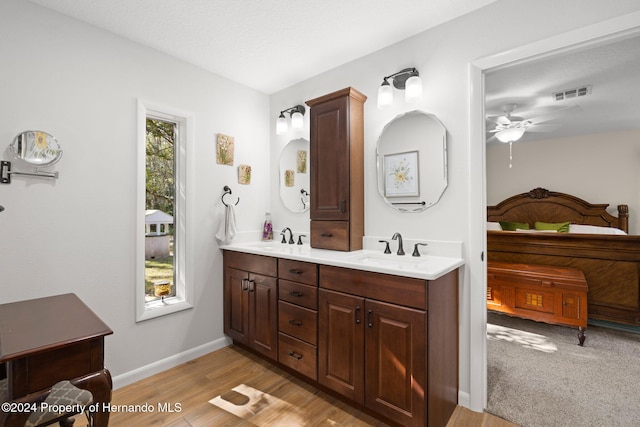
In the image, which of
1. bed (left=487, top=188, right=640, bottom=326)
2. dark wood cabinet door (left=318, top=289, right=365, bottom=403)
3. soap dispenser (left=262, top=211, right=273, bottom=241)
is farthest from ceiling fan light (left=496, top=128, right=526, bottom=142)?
dark wood cabinet door (left=318, top=289, right=365, bottom=403)

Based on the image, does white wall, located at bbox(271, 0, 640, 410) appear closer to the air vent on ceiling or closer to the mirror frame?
the mirror frame

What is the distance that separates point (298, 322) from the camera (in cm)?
209

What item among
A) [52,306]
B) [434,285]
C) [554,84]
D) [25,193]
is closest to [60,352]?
[52,306]

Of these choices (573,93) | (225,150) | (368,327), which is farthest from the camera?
(573,93)

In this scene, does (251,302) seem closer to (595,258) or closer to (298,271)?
(298,271)

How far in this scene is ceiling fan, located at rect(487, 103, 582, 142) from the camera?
→ 3.61 metres

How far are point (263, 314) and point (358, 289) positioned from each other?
991mm

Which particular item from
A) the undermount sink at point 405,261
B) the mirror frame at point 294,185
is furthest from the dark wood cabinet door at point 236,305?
the undermount sink at point 405,261

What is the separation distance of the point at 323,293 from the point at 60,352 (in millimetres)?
1329

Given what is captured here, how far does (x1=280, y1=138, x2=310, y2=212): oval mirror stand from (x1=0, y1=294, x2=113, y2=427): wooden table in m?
1.89

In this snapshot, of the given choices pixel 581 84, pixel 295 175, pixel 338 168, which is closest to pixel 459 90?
pixel 338 168

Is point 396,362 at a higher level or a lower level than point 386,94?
lower

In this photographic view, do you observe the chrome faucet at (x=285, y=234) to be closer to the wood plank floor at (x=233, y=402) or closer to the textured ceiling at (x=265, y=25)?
the wood plank floor at (x=233, y=402)

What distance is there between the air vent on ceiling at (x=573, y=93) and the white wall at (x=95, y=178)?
3.59 meters
